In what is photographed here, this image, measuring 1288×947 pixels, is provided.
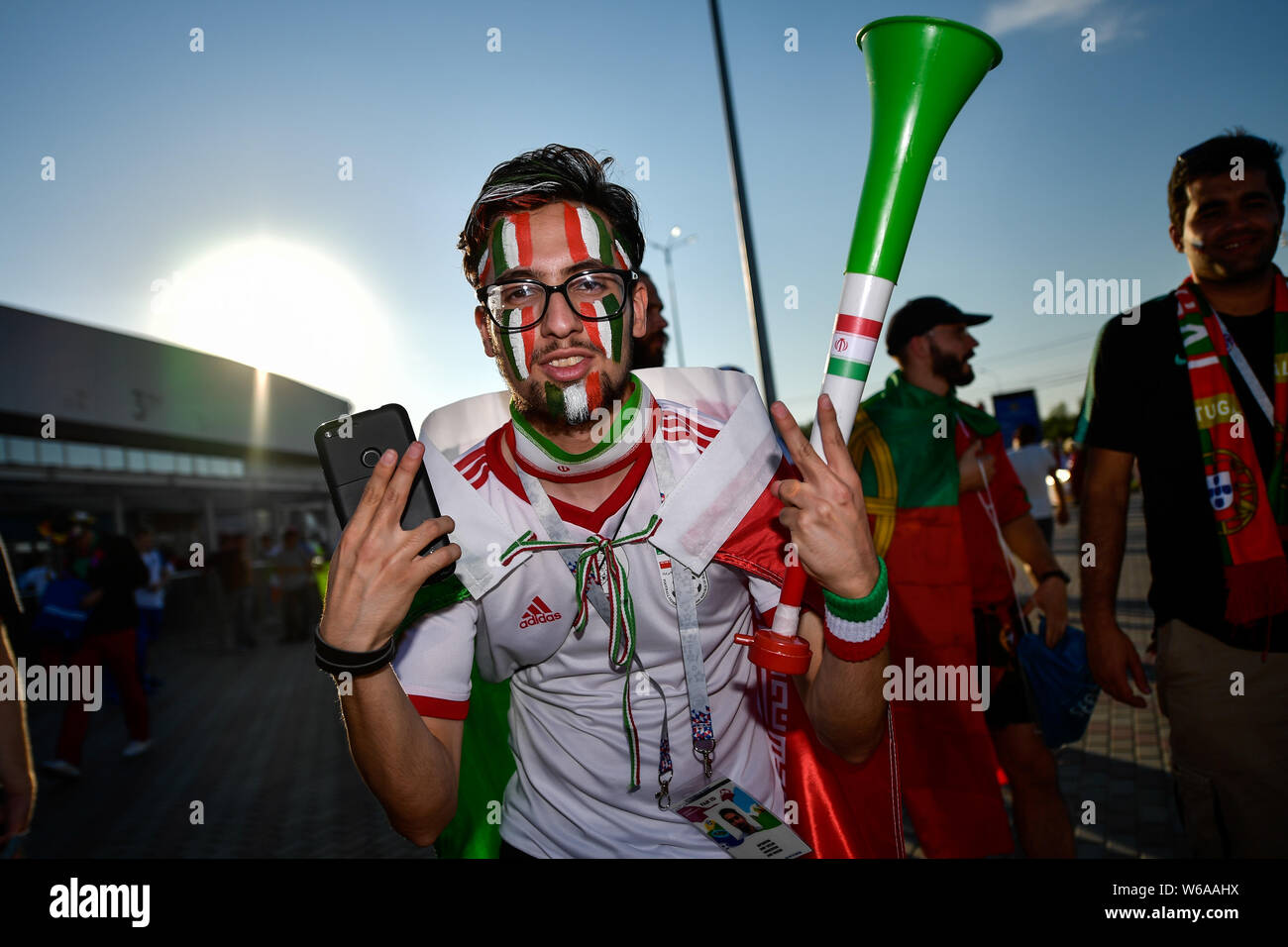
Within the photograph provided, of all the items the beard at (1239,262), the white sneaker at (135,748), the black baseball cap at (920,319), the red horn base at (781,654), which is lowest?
the white sneaker at (135,748)

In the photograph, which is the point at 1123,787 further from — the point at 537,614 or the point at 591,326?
the point at 591,326

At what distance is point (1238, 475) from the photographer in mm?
2395

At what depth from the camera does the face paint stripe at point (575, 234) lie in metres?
1.90

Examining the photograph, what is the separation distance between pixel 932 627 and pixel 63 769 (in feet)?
22.6

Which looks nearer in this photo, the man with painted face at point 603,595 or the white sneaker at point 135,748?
the man with painted face at point 603,595

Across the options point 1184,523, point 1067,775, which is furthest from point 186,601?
point 1184,523

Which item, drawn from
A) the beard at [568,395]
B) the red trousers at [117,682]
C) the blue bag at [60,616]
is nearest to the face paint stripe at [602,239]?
the beard at [568,395]

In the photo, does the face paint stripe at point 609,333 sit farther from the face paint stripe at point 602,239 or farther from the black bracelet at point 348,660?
the black bracelet at point 348,660

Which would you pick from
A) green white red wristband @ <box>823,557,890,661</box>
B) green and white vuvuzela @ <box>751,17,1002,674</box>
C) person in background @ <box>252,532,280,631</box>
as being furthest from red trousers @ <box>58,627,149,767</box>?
person in background @ <box>252,532,280,631</box>

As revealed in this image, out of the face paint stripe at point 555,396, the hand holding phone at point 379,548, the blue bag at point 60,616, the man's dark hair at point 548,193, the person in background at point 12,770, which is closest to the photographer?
the hand holding phone at point 379,548

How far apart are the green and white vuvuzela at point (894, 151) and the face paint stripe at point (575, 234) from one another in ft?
2.34

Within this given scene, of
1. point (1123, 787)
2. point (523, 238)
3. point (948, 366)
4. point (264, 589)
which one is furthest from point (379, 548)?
point (264, 589)

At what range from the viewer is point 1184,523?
2.51 meters

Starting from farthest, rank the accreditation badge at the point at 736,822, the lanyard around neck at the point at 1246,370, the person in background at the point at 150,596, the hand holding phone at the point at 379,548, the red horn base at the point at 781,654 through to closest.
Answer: the person in background at the point at 150,596
the lanyard around neck at the point at 1246,370
the accreditation badge at the point at 736,822
the red horn base at the point at 781,654
the hand holding phone at the point at 379,548
